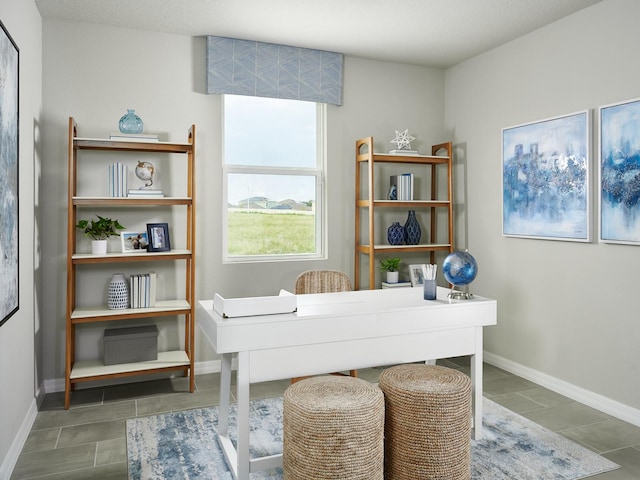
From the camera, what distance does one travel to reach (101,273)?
379 centimetres

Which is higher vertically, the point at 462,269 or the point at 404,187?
the point at 404,187

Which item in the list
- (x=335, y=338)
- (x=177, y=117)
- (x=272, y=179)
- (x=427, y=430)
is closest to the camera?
(x=427, y=430)

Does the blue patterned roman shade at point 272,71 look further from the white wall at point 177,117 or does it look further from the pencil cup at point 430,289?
the pencil cup at point 430,289

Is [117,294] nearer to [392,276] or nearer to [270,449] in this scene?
[270,449]

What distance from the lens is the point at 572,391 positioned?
3555 mm

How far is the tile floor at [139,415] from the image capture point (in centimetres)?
256

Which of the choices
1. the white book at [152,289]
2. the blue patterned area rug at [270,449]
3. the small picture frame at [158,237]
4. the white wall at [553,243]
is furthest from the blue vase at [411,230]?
the white book at [152,289]

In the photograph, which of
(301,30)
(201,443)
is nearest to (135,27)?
(301,30)

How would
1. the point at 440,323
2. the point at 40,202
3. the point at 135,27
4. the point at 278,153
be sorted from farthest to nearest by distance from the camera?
the point at 278,153 < the point at 135,27 < the point at 40,202 < the point at 440,323

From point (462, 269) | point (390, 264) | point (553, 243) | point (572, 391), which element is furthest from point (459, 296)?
point (390, 264)

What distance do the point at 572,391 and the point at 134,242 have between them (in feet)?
11.1

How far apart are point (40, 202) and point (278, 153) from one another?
1.88 m

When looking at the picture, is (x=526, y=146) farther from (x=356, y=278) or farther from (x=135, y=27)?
(x=135, y=27)

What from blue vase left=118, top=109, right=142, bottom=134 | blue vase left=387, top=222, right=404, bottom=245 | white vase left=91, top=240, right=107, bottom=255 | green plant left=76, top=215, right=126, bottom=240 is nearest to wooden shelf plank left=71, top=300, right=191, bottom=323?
white vase left=91, top=240, right=107, bottom=255
